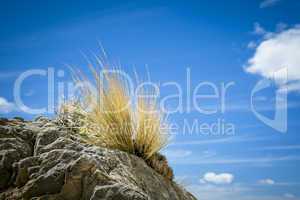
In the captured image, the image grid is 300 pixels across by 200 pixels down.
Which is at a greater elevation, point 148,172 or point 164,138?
point 164,138

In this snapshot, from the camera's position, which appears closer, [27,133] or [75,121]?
[27,133]

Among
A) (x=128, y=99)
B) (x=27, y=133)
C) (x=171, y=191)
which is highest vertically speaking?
(x=128, y=99)

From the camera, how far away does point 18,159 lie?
3.94 m

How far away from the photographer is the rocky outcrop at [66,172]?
10.6 feet

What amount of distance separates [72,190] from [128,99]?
166 centimetres

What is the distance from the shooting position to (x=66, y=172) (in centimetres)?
329

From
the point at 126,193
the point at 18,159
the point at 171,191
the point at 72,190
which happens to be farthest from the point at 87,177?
the point at 171,191

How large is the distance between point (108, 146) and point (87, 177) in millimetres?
1203

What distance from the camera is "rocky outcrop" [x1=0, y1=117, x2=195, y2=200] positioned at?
Result: 324 cm

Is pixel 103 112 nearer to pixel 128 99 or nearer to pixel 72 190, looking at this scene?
pixel 128 99

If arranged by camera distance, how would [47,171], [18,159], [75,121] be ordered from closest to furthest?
[47,171] → [18,159] → [75,121]

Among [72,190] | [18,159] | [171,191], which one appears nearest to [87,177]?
[72,190]

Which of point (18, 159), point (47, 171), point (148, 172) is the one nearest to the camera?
point (47, 171)

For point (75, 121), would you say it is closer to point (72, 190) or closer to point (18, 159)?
point (18, 159)
